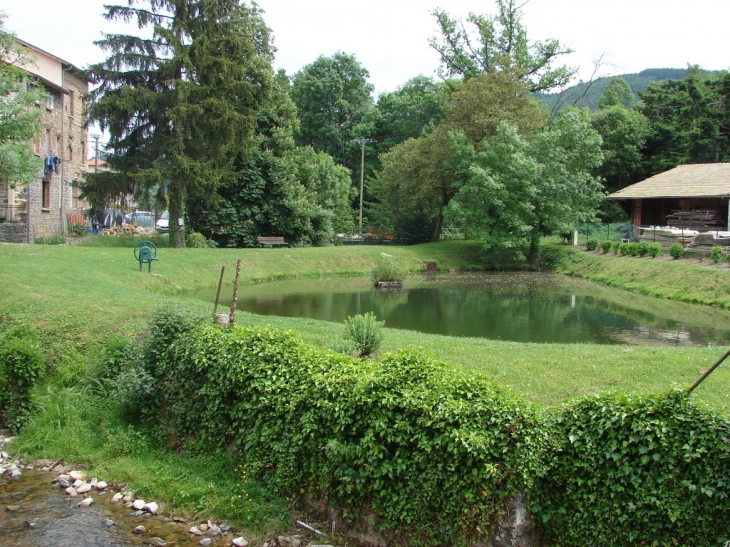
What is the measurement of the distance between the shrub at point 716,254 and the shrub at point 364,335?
868 inches

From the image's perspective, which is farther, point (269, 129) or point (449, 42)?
point (449, 42)

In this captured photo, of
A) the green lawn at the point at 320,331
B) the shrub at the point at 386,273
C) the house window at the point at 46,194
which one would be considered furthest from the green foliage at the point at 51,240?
the shrub at the point at 386,273

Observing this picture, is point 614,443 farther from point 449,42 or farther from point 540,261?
point 449,42

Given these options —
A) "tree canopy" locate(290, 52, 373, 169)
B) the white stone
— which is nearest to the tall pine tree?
the white stone

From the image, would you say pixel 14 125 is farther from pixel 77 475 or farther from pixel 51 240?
pixel 77 475

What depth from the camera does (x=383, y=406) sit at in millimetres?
5703

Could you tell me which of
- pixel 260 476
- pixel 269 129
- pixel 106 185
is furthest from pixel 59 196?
pixel 260 476

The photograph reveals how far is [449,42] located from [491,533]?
158 ft

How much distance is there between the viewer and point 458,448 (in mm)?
5125

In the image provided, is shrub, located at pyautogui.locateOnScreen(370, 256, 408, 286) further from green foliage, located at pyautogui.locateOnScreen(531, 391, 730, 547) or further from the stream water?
green foliage, located at pyautogui.locateOnScreen(531, 391, 730, 547)

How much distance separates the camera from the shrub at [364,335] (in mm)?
9531

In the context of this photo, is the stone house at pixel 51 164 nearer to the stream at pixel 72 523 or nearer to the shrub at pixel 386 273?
the shrub at pixel 386 273

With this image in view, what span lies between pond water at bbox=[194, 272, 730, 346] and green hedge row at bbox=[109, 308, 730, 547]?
767 centimetres

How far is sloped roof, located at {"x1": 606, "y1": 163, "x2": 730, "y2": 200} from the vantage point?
3400 cm
